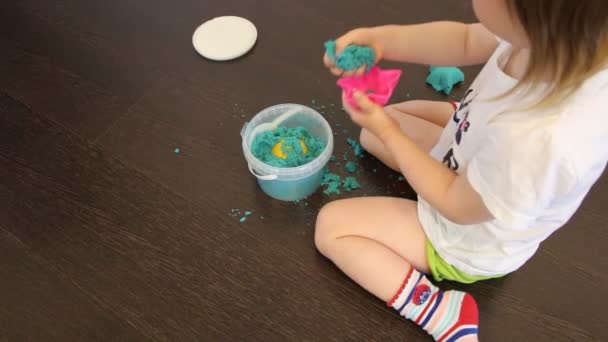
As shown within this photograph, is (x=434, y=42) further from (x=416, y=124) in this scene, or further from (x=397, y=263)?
(x=397, y=263)

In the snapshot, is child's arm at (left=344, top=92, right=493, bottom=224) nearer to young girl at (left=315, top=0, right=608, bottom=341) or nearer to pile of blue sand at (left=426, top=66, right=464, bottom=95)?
young girl at (left=315, top=0, right=608, bottom=341)


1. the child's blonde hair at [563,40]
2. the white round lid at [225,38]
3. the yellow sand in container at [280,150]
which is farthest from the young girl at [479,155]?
the white round lid at [225,38]

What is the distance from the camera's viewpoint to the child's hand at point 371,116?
65 centimetres

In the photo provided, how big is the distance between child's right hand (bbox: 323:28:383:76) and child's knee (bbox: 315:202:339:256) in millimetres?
246

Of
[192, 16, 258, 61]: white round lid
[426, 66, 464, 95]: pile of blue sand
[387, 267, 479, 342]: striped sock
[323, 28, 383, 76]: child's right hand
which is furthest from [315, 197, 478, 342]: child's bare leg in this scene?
[192, 16, 258, 61]: white round lid

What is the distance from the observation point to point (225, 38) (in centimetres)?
116

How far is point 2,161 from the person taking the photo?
100 cm

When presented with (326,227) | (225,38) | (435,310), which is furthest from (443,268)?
(225,38)

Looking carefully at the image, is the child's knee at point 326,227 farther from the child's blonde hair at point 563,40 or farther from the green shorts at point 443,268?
the child's blonde hair at point 563,40

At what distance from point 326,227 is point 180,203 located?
31cm

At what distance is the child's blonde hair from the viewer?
0.44 metres

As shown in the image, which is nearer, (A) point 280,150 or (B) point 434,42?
(B) point 434,42

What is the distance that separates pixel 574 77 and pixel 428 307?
43cm

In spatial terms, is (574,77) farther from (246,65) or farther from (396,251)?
(246,65)
